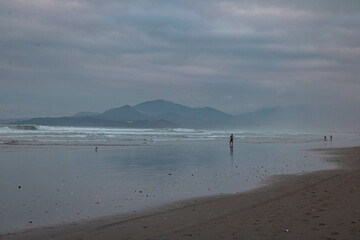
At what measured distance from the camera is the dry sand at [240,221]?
7.46 metres

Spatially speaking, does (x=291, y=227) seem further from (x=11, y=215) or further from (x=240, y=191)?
(x=11, y=215)

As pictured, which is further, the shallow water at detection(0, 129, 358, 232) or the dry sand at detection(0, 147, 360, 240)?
the shallow water at detection(0, 129, 358, 232)

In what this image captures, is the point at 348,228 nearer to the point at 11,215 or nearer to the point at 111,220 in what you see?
the point at 111,220

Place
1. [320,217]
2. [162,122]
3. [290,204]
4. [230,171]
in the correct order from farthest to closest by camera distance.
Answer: [162,122], [230,171], [290,204], [320,217]

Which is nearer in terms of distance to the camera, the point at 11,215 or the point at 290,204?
A: the point at 11,215

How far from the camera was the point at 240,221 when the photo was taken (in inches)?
332

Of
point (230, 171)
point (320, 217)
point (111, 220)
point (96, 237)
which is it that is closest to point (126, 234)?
point (96, 237)

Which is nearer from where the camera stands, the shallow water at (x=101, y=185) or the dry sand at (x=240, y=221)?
the dry sand at (x=240, y=221)

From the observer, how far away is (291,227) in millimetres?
7723

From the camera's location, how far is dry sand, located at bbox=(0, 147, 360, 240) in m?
7.46

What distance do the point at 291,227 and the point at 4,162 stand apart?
17.4 meters

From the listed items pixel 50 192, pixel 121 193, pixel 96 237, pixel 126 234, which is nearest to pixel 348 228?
pixel 126 234

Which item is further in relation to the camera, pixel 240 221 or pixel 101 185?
pixel 101 185

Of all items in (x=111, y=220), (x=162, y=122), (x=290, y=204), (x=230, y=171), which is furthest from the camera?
(x=162, y=122)
